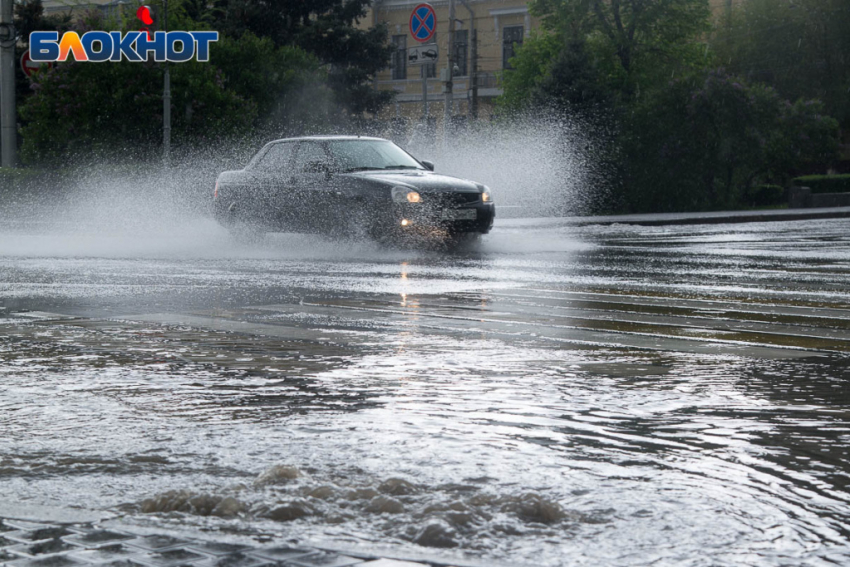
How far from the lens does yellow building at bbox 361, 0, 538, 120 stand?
206 ft

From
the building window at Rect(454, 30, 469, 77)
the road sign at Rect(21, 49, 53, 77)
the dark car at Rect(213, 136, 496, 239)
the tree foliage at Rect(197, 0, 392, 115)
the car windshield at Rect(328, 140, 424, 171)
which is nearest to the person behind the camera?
the dark car at Rect(213, 136, 496, 239)

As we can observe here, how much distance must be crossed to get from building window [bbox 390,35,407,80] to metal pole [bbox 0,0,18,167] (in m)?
35.0

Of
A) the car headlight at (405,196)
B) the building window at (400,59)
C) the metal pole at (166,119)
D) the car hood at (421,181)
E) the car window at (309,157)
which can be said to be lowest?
the car headlight at (405,196)

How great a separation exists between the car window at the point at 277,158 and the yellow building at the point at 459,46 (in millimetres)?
42103

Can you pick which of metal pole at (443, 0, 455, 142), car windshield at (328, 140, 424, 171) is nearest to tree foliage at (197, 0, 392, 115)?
metal pole at (443, 0, 455, 142)

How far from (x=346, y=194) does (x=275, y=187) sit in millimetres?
1439

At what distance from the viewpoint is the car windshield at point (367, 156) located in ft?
63.4

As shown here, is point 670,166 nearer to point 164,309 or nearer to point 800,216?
point 800,216

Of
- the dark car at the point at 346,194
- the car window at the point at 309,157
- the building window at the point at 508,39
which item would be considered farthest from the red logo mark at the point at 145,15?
the building window at the point at 508,39

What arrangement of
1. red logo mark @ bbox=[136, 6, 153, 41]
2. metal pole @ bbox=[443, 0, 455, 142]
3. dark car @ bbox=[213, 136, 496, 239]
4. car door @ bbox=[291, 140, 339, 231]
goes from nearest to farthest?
1. dark car @ bbox=[213, 136, 496, 239]
2. car door @ bbox=[291, 140, 339, 231]
3. red logo mark @ bbox=[136, 6, 153, 41]
4. metal pole @ bbox=[443, 0, 455, 142]

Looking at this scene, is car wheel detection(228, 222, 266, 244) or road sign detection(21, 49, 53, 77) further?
road sign detection(21, 49, 53, 77)

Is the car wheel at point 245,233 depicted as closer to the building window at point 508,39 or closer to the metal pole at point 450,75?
the metal pole at point 450,75

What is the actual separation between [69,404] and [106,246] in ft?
44.6

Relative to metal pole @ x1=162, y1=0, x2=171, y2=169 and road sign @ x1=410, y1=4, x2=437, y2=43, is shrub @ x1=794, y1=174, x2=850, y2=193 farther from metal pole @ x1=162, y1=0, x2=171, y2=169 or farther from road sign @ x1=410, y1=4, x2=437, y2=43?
metal pole @ x1=162, y1=0, x2=171, y2=169
